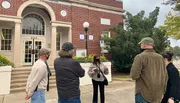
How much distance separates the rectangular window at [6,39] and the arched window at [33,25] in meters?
1.06

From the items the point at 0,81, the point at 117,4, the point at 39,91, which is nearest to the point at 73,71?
the point at 39,91

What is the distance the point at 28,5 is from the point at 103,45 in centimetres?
655

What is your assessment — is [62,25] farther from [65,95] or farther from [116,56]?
[65,95]

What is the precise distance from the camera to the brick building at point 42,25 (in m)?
12.4

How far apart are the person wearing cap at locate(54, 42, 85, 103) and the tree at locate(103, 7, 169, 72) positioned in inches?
433

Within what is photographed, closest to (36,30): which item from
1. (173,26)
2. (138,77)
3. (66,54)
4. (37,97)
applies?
(37,97)

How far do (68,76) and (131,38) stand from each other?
38.8 feet

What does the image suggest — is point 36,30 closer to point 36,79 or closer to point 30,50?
point 30,50

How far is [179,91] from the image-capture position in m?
3.76

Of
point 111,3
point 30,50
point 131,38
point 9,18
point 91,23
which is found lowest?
point 30,50

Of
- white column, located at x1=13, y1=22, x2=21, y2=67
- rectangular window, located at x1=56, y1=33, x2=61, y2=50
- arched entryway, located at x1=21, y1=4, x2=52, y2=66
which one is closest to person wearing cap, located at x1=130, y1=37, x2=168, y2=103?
white column, located at x1=13, y1=22, x2=21, y2=67

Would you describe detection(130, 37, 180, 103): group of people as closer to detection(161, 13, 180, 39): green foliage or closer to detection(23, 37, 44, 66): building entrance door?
detection(23, 37, 44, 66): building entrance door

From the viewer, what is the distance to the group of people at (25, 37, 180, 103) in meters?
3.00

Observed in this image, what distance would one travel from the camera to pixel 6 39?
43.7 feet
